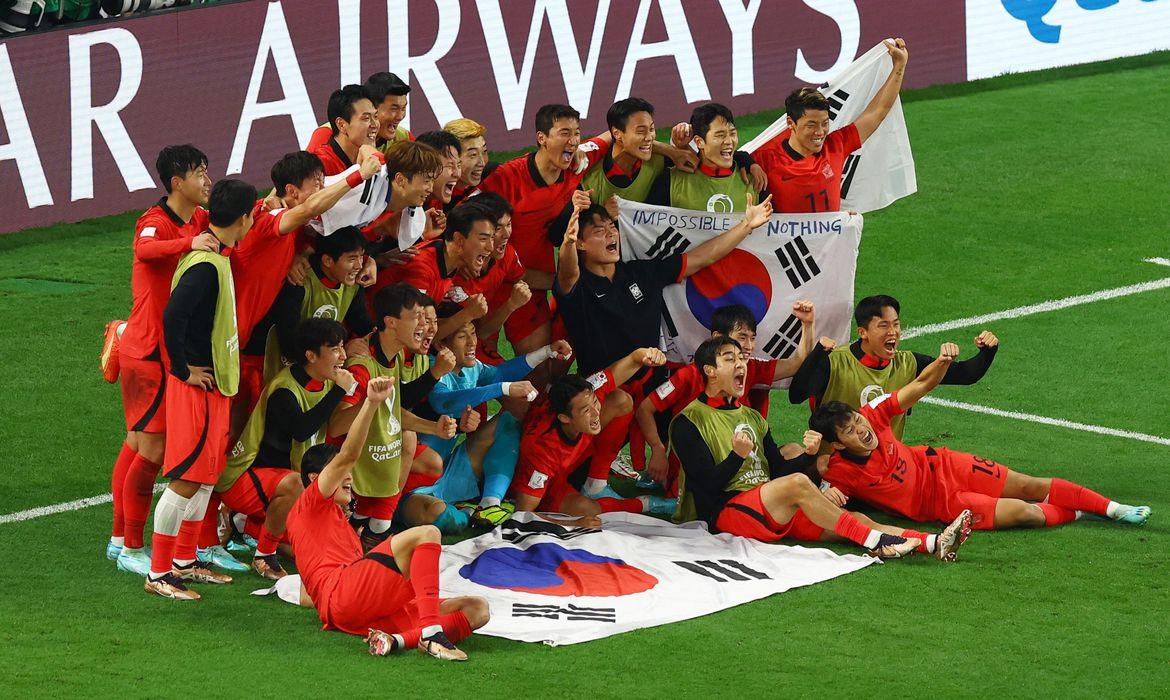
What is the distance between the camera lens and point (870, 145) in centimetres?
1058

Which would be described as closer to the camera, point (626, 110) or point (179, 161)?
point (179, 161)

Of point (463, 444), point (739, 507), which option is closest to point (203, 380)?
point (463, 444)

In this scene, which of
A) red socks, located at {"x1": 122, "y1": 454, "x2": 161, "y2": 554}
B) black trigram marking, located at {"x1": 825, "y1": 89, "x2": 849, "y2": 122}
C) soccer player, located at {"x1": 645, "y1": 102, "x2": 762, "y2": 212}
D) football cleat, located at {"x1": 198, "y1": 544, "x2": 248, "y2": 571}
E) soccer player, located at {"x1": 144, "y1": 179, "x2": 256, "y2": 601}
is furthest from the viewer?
black trigram marking, located at {"x1": 825, "y1": 89, "x2": 849, "y2": 122}

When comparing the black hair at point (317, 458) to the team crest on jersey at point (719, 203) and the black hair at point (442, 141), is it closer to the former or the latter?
the black hair at point (442, 141)

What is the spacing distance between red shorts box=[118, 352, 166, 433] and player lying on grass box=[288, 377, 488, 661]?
88cm

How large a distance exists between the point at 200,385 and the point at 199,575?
931 millimetres

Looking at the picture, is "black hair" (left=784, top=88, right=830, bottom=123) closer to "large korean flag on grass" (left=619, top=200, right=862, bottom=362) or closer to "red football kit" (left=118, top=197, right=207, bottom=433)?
"large korean flag on grass" (left=619, top=200, right=862, bottom=362)

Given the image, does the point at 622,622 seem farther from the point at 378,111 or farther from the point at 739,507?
the point at 378,111

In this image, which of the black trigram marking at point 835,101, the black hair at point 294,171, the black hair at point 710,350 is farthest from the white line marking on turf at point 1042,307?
the black hair at point 294,171

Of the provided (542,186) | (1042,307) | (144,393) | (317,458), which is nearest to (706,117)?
(542,186)

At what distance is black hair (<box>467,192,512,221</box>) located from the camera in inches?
347

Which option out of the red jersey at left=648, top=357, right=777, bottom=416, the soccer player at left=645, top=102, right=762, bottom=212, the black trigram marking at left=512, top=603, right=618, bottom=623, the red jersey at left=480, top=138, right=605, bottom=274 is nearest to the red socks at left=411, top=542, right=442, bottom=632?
the black trigram marking at left=512, top=603, right=618, bottom=623

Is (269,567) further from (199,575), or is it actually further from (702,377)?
(702,377)

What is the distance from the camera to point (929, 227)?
14.8 metres
